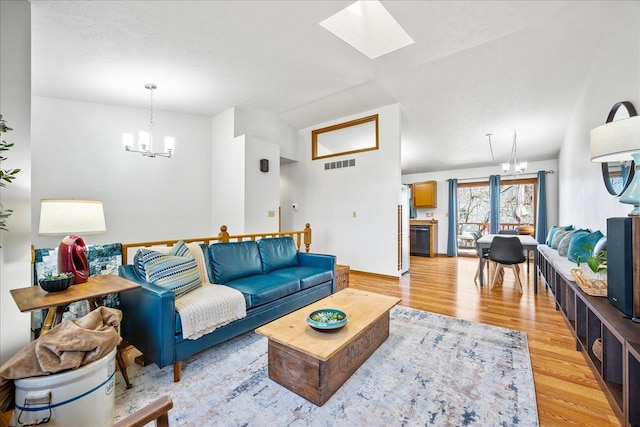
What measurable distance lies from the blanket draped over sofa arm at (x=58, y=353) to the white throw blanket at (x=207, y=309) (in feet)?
1.68

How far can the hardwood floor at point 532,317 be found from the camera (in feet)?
5.14

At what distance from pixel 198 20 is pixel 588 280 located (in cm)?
396

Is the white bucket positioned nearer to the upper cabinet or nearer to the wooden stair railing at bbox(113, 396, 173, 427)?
the wooden stair railing at bbox(113, 396, 173, 427)

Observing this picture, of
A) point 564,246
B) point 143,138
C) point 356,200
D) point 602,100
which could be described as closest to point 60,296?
point 143,138

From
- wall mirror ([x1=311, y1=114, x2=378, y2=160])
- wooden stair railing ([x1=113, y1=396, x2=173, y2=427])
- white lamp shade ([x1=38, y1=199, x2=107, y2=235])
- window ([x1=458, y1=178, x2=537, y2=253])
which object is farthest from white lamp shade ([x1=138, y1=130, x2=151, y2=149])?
window ([x1=458, y1=178, x2=537, y2=253])

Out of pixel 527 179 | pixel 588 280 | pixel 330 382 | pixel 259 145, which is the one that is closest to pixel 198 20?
pixel 259 145

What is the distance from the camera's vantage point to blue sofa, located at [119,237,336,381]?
1.80m

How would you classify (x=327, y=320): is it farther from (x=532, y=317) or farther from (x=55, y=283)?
(x=532, y=317)

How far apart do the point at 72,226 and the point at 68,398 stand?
1.39m

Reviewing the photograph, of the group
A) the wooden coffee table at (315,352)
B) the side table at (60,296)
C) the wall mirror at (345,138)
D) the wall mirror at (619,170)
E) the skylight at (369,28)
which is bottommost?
the wooden coffee table at (315,352)

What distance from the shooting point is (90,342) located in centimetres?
127

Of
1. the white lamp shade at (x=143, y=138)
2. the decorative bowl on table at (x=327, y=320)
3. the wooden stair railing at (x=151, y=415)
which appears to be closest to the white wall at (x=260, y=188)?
the white lamp shade at (x=143, y=138)

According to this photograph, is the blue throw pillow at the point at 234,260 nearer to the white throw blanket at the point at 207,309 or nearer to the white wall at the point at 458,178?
the white throw blanket at the point at 207,309

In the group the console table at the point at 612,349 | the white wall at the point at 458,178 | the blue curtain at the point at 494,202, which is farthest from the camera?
Result: the blue curtain at the point at 494,202
